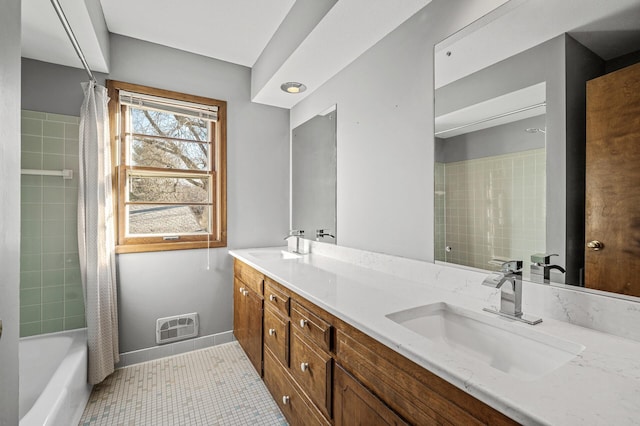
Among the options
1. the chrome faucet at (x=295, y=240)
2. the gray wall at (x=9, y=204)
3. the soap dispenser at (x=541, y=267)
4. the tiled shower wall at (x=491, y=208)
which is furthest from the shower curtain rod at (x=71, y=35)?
the soap dispenser at (x=541, y=267)

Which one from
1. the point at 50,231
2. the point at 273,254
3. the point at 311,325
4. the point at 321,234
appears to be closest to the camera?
the point at 311,325

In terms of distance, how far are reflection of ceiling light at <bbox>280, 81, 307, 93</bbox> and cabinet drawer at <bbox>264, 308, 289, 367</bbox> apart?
5.76 ft

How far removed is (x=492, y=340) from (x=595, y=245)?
0.45m

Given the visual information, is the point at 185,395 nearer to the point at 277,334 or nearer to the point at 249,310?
the point at 249,310

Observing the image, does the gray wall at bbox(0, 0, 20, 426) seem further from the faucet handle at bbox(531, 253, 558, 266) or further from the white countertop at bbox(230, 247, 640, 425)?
the faucet handle at bbox(531, 253, 558, 266)

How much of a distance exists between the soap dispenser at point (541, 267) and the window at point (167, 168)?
92.5 inches

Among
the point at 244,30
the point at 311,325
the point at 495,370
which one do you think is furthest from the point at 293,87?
the point at 495,370

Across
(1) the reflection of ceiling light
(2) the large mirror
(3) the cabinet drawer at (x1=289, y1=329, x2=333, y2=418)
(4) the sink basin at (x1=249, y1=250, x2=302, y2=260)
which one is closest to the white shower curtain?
(4) the sink basin at (x1=249, y1=250, x2=302, y2=260)

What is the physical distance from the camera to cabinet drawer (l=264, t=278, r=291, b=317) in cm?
169

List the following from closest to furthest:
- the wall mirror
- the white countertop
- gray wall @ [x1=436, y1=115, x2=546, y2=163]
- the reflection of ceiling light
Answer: the white countertop < gray wall @ [x1=436, y1=115, x2=546, y2=163] < the wall mirror < the reflection of ceiling light

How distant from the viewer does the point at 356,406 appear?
1.09 m

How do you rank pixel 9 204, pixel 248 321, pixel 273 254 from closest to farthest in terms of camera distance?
1. pixel 9 204
2. pixel 248 321
3. pixel 273 254

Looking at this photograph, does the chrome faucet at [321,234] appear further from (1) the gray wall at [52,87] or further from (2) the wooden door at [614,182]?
(1) the gray wall at [52,87]

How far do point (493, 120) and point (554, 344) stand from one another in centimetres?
89
